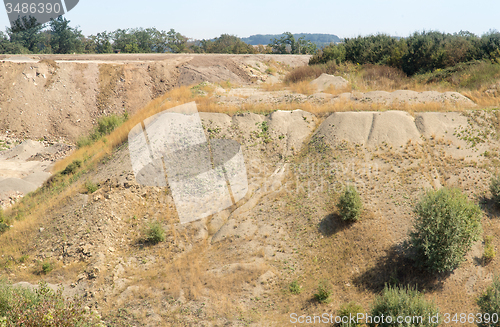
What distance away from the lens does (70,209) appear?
13414 millimetres

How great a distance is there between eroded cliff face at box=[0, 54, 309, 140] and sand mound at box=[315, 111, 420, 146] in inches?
639

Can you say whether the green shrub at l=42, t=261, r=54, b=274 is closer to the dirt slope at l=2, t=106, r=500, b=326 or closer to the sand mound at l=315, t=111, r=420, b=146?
the dirt slope at l=2, t=106, r=500, b=326

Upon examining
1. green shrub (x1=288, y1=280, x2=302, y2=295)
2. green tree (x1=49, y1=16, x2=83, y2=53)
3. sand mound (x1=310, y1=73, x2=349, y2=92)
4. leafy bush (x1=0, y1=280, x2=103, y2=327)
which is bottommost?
green shrub (x1=288, y1=280, x2=302, y2=295)

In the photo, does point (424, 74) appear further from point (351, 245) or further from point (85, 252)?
point (85, 252)

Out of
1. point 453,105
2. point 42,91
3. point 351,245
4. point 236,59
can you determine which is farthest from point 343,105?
point 42,91

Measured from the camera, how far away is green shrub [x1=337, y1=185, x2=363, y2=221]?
474 inches

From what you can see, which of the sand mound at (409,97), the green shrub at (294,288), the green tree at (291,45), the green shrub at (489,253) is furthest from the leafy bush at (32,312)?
the green tree at (291,45)

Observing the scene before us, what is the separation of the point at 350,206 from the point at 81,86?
83.9ft

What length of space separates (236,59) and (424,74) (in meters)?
18.3

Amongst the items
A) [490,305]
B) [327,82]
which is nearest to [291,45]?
[327,82]

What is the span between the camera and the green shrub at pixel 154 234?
1252 cm

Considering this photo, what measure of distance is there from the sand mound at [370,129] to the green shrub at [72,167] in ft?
38.5

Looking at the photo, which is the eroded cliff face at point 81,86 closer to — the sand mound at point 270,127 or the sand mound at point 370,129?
the sand mound at point 270,127

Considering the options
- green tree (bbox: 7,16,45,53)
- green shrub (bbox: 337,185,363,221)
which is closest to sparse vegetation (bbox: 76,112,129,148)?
green shrub (bbox: 337,185,363,221)
